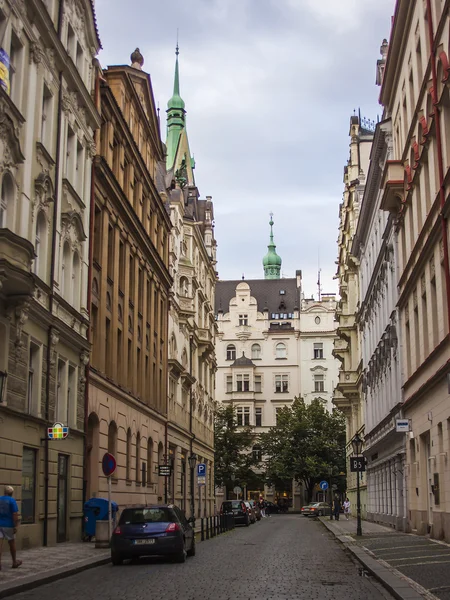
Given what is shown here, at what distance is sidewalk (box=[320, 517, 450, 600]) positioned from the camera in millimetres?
12691

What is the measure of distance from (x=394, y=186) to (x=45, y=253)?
13.5 metres

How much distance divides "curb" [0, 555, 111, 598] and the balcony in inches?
682

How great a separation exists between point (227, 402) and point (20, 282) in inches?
3294

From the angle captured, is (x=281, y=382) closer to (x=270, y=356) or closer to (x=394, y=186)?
(x=270, y=356)

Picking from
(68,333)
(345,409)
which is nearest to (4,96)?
(68,333)

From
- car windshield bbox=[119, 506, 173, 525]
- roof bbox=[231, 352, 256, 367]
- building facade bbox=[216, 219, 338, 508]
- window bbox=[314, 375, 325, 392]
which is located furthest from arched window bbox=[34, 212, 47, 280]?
window bbox=[314, 375, 325, 392]

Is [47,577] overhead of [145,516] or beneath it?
beneath

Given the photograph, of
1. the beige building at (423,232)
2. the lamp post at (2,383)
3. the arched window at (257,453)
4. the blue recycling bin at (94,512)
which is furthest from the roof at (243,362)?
the lamp post at (2,383)

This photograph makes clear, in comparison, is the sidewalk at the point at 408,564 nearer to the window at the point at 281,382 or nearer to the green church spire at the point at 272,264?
the window at the point at 281,382

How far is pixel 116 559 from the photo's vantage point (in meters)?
19.5

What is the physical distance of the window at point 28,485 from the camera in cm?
2235

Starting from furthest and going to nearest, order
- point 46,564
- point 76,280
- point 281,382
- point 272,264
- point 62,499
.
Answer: point 272,264 → point 281,382 → point 76,280 → point 62,499 → point 46,564

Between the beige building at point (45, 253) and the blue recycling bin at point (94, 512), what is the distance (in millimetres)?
449

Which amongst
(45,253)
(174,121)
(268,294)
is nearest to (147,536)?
(45,253)
